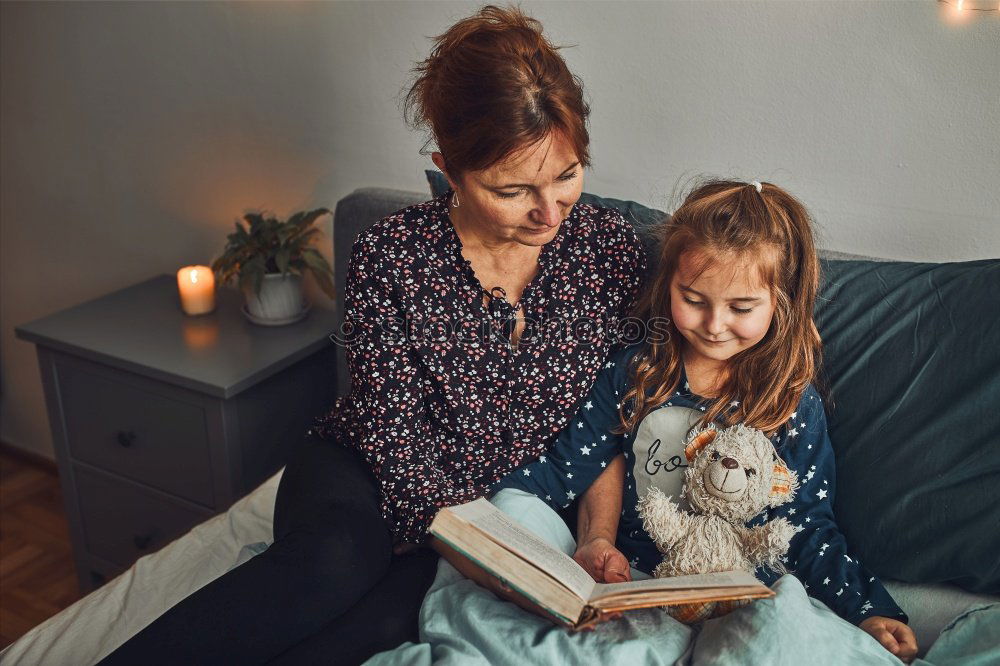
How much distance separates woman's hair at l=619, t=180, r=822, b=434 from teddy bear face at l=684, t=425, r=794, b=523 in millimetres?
61

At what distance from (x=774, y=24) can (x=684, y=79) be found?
0.56ft

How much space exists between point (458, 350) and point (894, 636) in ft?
2.27

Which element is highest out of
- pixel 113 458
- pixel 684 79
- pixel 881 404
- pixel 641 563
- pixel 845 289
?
pixel 684 79

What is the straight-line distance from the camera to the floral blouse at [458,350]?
4.06 feet

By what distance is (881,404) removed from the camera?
1.14m

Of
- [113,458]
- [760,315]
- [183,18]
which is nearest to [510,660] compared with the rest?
[760,315]

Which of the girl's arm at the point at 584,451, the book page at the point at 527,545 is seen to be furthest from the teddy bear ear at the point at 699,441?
the book page at the point at 527,545

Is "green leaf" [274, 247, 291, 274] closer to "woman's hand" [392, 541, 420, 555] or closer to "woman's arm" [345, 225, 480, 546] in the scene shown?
"woman's arm" [345, 225, 480, 546]

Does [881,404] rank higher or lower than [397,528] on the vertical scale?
higher

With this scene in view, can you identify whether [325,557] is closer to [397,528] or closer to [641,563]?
[397,528]

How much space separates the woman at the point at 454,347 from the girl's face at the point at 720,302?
18 cm

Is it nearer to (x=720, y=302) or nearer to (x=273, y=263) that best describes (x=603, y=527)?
(x=720, y=302)

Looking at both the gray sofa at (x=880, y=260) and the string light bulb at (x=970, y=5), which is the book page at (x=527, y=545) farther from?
the string light bulb at (x=970, y=5)

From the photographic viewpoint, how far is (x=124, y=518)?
6.14 ft
